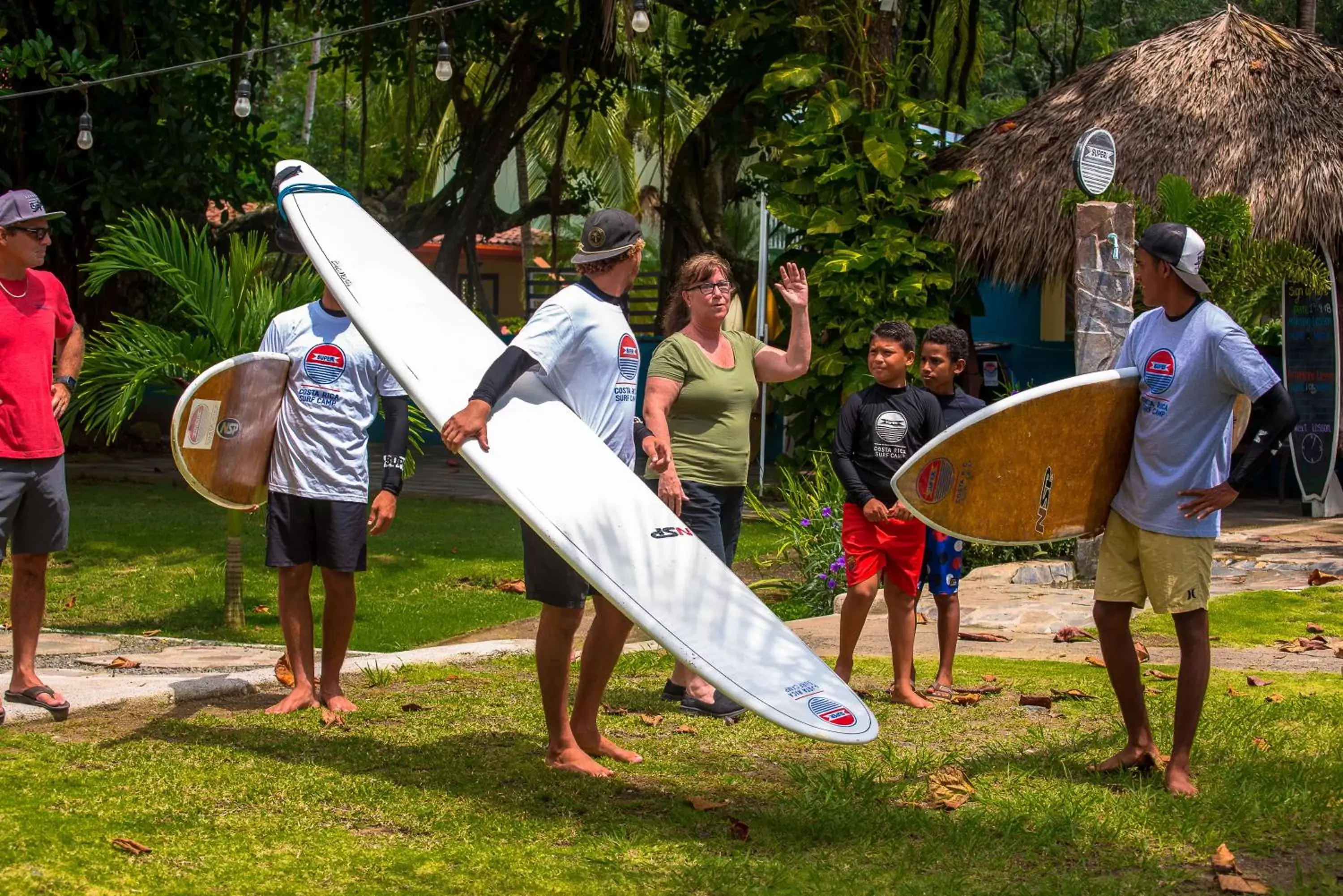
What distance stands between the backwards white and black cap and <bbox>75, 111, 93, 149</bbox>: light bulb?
1026 centimetres

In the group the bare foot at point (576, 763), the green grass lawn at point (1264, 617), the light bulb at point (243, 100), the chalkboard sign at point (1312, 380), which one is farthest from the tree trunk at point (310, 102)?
the bare foot at point (576, 763)

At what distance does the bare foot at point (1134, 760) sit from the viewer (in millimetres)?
4355

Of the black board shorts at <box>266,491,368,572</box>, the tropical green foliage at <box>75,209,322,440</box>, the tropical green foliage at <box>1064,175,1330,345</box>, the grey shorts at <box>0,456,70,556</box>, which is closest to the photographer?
the grey shorts at <box>0,456,70,556</box>

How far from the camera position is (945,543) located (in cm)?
574

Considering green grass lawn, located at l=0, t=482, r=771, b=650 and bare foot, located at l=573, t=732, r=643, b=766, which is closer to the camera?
bare foot, located at l=573, t=732, r=643, b=766

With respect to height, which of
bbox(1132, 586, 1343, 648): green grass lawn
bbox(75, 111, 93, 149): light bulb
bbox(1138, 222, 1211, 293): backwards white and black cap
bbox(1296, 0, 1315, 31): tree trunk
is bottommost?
bbox(1132, 586, 1343, 648): green grass lawn

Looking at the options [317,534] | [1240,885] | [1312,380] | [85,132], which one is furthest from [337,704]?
[1312,380]

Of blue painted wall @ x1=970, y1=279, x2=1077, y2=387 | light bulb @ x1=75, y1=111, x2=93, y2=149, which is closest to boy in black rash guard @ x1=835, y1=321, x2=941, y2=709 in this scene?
light bulb @ x1=75, y1=111, x2=93, y2=149

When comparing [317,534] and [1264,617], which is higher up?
[317,534]

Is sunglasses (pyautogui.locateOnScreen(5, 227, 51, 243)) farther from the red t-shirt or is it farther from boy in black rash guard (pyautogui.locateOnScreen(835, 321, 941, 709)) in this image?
boy in black rash guard (pyautogui.locateOnScreen(835, 321, 941, 709))

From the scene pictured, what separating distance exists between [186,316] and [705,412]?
4160 mm

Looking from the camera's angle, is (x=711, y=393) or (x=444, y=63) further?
(x=444, y=63)

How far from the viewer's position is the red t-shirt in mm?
4941

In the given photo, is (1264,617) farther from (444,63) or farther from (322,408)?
(444,63)
